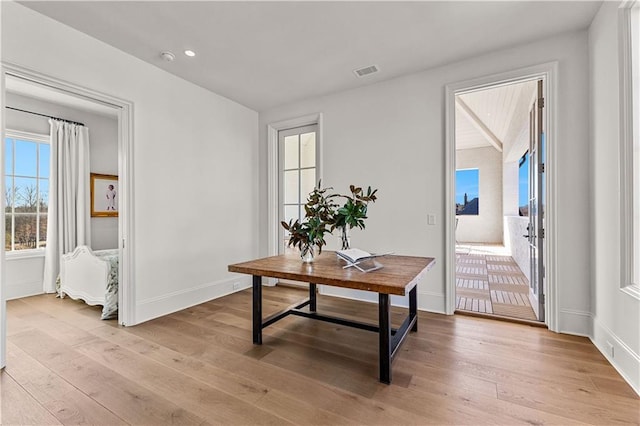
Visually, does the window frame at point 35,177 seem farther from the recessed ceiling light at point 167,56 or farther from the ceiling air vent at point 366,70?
the ceiling air vent at point 366,70

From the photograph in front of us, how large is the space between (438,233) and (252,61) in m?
2.65

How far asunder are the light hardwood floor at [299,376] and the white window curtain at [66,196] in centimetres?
139

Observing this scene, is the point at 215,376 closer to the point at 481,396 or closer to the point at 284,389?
the point at 284,389

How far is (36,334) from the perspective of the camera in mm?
2605

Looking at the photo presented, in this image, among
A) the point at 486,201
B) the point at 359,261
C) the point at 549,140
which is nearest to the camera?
the point at 359,261

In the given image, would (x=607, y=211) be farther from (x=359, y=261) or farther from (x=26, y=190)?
(x=26, y=190)

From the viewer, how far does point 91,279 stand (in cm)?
330

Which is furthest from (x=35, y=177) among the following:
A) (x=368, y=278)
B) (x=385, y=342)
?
(x=385, y=342)

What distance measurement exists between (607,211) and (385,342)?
6.27 ft

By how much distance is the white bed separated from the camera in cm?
306

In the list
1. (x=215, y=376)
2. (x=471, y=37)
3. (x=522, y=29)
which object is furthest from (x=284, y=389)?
(x=522, y=29)

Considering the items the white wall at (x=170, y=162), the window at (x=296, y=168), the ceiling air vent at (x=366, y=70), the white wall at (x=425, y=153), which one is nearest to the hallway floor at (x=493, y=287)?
the white wall at (x=425, y=153)

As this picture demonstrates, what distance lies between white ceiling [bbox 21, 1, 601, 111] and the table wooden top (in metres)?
1.97

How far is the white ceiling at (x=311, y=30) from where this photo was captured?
221cm
